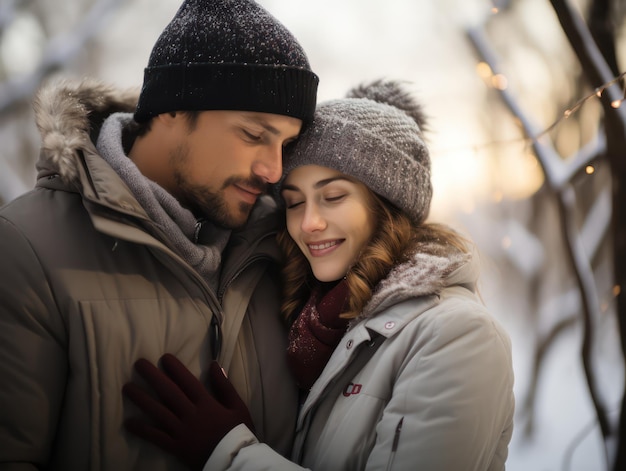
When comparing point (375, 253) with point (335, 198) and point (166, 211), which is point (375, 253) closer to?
point (335, 198)

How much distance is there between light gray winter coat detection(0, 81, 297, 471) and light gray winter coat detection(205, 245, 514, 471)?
21 centimetres

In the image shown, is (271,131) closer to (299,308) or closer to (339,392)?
(299,308)

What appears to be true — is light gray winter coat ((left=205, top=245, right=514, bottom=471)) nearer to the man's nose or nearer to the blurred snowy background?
the man's nose

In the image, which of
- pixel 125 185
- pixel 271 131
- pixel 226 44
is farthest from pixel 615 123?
pixel 125 185

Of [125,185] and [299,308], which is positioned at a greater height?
[125,185]

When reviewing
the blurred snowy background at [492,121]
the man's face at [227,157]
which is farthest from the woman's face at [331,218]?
the blurred snowy background at [492,121]

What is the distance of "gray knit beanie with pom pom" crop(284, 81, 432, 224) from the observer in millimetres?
1608

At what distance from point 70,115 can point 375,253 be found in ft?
3.04

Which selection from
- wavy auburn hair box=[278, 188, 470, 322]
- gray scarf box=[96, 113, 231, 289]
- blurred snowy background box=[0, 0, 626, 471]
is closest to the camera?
gray scarf box=[96, 113, 231, 289]

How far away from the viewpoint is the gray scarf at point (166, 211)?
58.6 inches

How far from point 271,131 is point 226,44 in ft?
0.89

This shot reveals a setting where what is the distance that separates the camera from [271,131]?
1641mm

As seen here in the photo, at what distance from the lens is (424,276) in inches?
58.4

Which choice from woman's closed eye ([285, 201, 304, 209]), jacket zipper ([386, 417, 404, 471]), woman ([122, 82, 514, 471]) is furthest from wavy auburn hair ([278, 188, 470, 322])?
jacket zipper ([386, 417, 404, 471])
